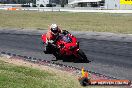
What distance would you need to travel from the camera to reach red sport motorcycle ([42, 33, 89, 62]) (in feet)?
48.7

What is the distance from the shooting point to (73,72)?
12438 mm

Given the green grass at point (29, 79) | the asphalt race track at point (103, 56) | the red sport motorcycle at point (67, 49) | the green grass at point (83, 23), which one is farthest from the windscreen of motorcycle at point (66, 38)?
the green grass at point (83, 23)

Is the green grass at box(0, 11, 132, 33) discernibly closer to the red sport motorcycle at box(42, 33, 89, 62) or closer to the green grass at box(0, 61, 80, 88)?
the red sport motorcycle at box(42, 33, 89, 62)

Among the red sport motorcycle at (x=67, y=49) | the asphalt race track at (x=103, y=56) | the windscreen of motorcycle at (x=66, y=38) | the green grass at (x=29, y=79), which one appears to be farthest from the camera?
the windscreen of motorcycle at (x=66, y=38)

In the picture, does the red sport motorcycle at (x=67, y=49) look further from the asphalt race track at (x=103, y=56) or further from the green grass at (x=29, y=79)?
the green grass at (x=29, y=79)

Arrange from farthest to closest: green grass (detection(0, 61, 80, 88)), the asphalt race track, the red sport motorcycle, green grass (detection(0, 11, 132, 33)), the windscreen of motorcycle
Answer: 1. green grass (detection(0, 11, 132, 33))
2. the windscreen of motorcycle
3. the red sport motorcycle
4. the asphalt race track
5. green grass (detection(0, 61, 80, 88))

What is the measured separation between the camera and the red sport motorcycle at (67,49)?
585 inches

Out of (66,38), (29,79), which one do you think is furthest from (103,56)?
(29,79)

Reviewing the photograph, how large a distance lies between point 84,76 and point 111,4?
251ft

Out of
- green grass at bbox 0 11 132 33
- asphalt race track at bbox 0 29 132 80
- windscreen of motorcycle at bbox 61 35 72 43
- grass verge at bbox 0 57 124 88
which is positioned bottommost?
green grass at bbox 0 11 132 33

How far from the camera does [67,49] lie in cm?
1485

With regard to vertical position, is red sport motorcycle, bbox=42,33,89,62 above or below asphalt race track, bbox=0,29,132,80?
above

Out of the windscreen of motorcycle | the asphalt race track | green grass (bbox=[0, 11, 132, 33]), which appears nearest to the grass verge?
the asphalt race track

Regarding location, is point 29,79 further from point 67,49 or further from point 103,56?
point 103,56
